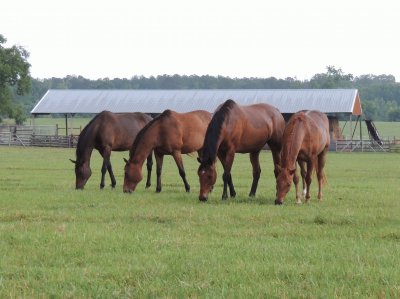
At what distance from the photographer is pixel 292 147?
13.7 m

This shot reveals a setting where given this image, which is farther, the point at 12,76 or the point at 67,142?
the point at 12,76

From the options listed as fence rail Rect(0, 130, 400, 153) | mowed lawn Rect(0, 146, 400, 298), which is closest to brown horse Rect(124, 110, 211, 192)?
mowed lawn Rect(0, 146, 400, 298)

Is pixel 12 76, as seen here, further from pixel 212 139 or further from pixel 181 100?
pixel 212 139

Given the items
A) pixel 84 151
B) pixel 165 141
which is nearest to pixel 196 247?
pixel 165 141

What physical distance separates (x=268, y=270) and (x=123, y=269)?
137 cm

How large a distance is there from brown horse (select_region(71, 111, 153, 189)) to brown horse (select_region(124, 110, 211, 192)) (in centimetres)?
124

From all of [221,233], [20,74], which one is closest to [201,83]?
[20,74]

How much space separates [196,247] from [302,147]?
6050mm

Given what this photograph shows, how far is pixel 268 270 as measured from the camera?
7.12 metres

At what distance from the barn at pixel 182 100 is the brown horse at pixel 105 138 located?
3993 centimetres

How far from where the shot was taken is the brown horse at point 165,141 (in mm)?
16016

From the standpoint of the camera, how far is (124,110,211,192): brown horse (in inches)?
631

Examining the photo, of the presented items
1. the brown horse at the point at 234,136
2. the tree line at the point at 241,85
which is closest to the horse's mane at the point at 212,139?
the brown horse at the point at 234,136

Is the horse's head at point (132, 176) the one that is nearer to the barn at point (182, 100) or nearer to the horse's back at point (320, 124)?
the horse's back at point (320, 124)
